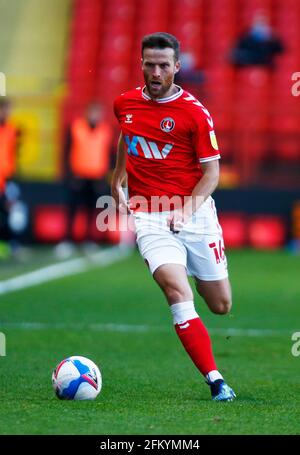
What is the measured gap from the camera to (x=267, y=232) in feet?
68.0

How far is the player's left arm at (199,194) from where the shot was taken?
6.68 m

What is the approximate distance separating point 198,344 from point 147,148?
1.16 metres

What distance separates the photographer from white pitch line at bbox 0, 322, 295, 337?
999 cm

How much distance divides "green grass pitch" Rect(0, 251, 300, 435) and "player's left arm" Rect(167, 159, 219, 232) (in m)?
0.96

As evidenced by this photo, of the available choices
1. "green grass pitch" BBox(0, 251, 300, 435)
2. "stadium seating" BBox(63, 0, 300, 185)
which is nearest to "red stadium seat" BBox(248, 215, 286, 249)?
"stadium seating" BBox(63, 0, 300, 185)

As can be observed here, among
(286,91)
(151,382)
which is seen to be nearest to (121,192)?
(151,382)

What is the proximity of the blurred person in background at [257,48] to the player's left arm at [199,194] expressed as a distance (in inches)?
644

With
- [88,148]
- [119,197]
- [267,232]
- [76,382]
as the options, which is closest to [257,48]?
[267,232]

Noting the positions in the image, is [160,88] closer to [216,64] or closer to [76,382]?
[76,382]

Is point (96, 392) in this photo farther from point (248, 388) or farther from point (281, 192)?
point (281, 192)

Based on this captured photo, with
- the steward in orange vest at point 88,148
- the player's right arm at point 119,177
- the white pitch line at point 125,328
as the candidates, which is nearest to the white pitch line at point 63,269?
the steward in orange vest at point 88,148

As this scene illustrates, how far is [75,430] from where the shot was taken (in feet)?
17.7

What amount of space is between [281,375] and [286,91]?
55.2 feet

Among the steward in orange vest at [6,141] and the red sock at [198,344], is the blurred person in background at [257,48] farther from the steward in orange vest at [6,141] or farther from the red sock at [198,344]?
the red sock at [198,344]
